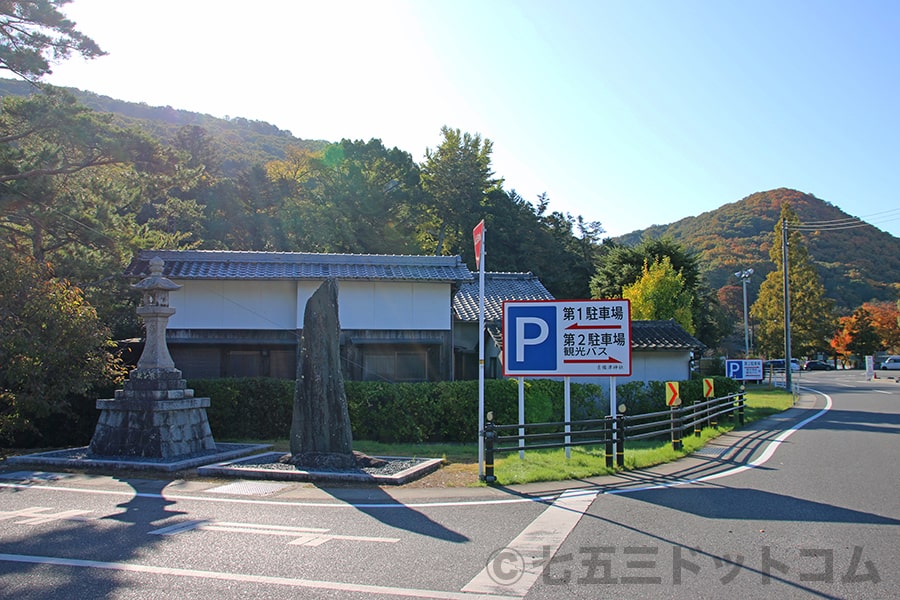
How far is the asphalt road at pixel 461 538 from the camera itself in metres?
5.34

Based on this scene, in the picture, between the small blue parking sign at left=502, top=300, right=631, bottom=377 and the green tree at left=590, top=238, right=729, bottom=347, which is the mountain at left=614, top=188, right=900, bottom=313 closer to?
the green tree at left=590, top=238, right=729, bottom=347

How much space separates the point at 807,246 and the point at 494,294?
68.0m

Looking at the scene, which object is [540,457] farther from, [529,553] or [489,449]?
[529,553]

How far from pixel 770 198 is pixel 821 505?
107595 mm

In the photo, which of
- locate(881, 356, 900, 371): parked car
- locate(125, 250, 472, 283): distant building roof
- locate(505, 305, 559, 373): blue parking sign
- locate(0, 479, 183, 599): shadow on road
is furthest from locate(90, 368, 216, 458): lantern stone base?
locate(881, 356, 900, 371): parked car

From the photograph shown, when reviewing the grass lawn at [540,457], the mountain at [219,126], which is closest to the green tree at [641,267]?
the grass lawn at [540,457]

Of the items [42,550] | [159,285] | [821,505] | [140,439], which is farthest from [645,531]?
[159,285]

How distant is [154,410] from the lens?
39.8 feet

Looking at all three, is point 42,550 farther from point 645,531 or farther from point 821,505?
point 821,505

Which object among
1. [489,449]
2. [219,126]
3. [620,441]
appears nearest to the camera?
[489,449]

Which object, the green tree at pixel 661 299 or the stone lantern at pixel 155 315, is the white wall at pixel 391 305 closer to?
the stone lantern at pixel 155 315

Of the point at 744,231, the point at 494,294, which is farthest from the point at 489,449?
the point at 744,231

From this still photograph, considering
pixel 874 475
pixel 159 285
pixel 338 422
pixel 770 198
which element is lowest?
pixel 874 475

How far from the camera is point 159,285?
42.6 feet
